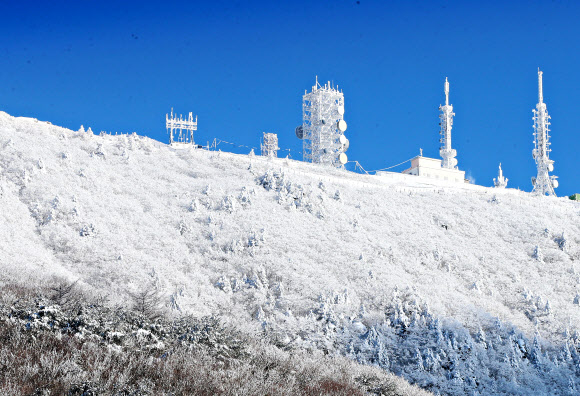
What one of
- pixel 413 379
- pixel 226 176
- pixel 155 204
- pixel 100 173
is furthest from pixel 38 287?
pixel 226 176

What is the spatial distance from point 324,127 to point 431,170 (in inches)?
613

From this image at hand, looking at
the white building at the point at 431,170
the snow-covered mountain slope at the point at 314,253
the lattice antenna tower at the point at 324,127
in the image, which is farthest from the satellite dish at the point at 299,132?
the snow-covered mountain slope at the point at 314,253

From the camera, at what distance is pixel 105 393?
27.8ft

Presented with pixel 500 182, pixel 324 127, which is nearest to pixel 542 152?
pixel 500 182

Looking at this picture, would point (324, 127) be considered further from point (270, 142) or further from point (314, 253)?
point (314, 253)

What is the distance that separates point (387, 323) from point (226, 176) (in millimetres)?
25676

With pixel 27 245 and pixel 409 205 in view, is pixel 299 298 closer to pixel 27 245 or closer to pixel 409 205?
pixel 27 245

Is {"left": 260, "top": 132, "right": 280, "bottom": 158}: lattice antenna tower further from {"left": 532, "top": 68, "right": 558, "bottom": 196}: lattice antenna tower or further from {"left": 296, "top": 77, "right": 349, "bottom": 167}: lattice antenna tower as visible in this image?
{"left": 532, "top": 68, "right": 558, "bottom": 196}: lattice antenna tower

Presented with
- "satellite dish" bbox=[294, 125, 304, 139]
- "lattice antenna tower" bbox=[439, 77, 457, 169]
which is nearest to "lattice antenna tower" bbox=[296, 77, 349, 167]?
"satellite dish" bbox=[294, 125, 304, 139]

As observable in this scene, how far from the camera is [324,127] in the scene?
7056cm

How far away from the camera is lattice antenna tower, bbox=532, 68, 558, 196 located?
68562 mm

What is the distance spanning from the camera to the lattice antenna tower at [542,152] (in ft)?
225

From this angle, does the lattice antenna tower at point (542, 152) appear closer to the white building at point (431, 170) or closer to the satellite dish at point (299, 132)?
the white building at point (431, 170)

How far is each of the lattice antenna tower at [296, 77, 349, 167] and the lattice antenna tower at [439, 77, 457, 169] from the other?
15.5 meters
